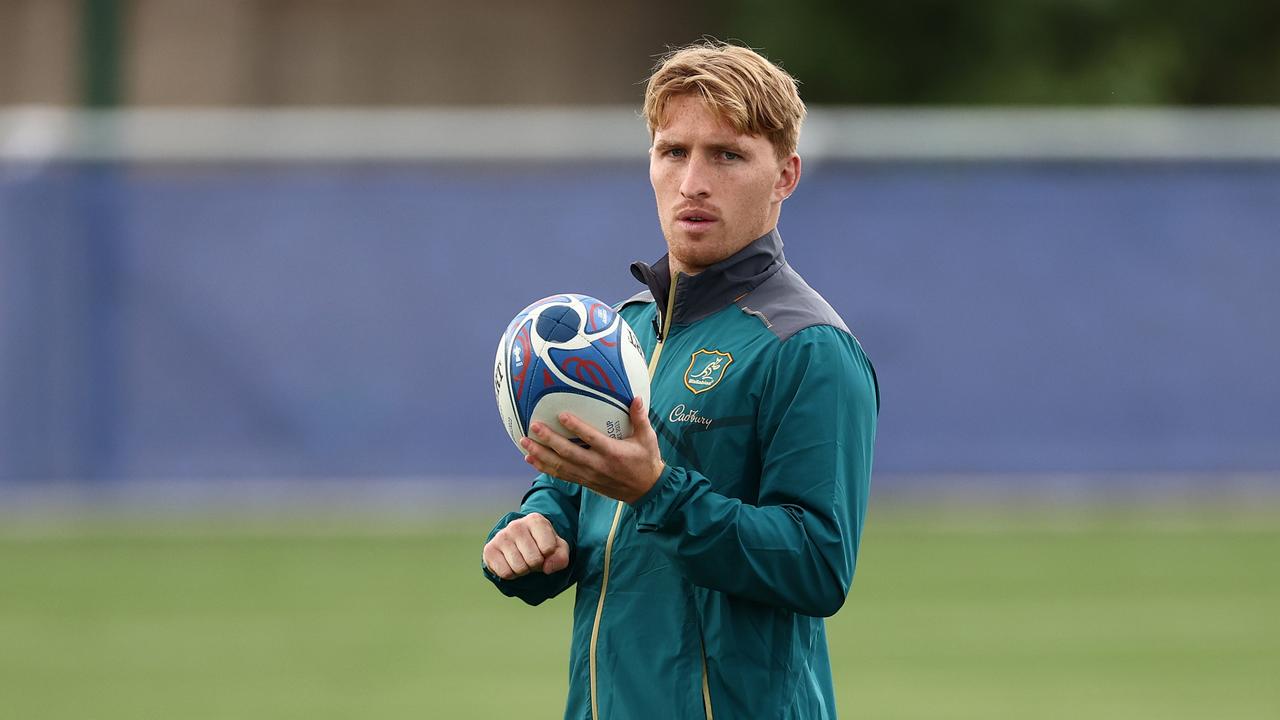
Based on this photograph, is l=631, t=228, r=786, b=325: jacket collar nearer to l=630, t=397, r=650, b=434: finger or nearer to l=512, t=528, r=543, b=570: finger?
l=630, t=397, r=650, b=434: finger

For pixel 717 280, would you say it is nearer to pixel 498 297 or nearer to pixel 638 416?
pixel 638 416

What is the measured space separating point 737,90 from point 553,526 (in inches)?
34.3

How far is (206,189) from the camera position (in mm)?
13789

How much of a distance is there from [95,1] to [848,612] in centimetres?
864

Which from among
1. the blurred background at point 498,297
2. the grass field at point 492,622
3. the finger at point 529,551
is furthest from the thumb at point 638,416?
the blurred background at point 498,297

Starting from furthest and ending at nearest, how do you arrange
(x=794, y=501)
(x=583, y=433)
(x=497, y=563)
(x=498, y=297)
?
1. (x=498, y=297)
2. (x=497, y=563)
3. (x=794, y=501)
4. (x=583, y=433)

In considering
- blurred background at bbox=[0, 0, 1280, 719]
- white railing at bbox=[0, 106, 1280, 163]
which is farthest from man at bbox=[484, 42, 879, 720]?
→ white railing at bbox=[0, 106, 1280, 163]

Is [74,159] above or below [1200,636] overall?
above

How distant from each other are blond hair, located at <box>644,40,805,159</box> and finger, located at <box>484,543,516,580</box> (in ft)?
2.69

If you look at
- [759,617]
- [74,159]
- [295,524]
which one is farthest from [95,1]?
[759,617]

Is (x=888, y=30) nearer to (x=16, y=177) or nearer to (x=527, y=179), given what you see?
(x=527, y=179)

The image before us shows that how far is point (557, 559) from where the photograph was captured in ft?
10.1

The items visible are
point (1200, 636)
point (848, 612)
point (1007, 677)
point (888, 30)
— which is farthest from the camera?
point (888, 30)

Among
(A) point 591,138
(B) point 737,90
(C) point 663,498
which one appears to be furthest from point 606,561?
(A) point 591,138
